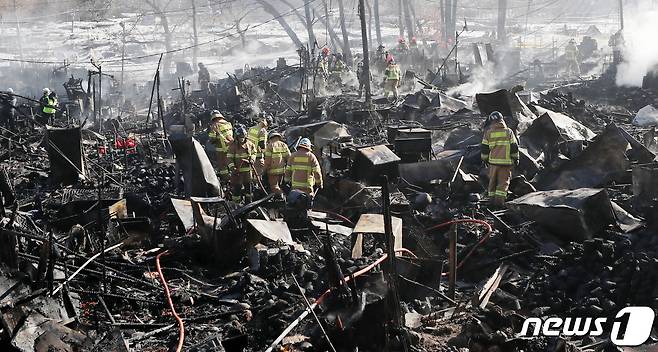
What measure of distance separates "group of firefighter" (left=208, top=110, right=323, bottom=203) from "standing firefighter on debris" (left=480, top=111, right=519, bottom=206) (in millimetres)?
3111

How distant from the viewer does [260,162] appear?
14.4 m

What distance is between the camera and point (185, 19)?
196 feet

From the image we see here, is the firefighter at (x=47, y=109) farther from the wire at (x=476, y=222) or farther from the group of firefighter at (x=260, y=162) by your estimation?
the wire at (x=476, y=222)

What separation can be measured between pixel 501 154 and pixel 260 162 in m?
5.20

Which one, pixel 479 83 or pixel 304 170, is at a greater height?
pixel 304 170

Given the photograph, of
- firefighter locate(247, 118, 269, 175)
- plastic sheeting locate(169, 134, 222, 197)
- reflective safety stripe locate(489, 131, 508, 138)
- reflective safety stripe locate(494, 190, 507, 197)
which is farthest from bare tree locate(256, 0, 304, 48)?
reflective safety stripe locate(494, 190, 507, 197)

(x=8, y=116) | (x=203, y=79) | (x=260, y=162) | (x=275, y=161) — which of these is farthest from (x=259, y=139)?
(x=203, y=79)

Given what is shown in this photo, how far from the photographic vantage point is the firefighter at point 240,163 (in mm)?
13172

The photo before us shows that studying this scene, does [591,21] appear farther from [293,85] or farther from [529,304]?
[529,304]

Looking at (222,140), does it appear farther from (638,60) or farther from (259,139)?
(638,60)

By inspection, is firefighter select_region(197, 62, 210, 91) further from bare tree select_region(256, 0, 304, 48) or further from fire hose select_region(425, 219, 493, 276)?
fire hose select_region(425, 219, 493, 276)

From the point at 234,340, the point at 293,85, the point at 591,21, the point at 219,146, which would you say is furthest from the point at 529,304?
the point at 591,21

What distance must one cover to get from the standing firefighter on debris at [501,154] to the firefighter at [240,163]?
4.63 m

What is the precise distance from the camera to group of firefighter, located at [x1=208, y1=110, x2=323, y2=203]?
11758mm
